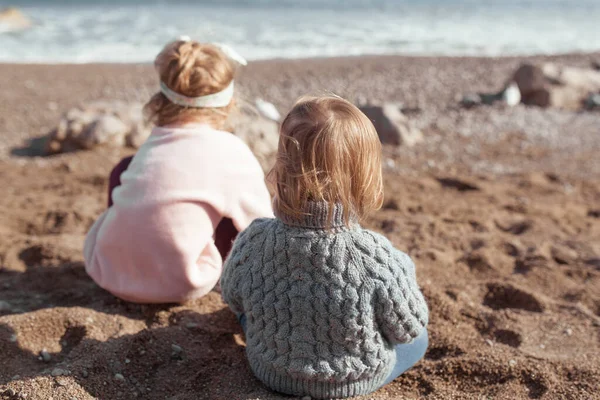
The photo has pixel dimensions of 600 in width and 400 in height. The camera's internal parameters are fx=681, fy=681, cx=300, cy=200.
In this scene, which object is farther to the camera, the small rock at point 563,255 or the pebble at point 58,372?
the small rock at point 563,255

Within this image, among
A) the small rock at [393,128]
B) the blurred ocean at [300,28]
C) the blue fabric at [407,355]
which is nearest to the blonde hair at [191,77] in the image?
the blue fabric at [407,355]

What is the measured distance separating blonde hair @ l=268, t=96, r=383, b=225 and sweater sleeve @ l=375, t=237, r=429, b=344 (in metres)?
0.23

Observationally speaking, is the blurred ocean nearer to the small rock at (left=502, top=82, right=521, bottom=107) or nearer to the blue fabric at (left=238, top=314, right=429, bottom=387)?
the small rock at (left=502, top=82, right=521, bottom=107)

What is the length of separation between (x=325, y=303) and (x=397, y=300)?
0.25m

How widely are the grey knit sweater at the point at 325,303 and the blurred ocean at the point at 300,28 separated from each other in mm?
10476

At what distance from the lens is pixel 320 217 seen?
2.33m

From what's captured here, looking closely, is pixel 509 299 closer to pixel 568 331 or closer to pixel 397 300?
pixel 568 331

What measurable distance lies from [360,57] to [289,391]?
1052cm

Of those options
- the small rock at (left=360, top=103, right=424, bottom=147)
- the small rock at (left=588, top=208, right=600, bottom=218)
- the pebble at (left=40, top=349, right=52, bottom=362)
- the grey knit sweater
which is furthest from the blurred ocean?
the grey knit sweater

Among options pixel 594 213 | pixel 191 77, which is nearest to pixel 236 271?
pixel 191 77

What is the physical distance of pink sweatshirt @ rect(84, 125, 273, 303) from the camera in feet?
10.0

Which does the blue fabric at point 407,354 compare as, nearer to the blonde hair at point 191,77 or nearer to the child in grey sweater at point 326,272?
the child in grey sweater at point 326,272

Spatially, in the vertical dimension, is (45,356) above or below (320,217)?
below

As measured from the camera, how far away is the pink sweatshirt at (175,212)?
3.06 m
